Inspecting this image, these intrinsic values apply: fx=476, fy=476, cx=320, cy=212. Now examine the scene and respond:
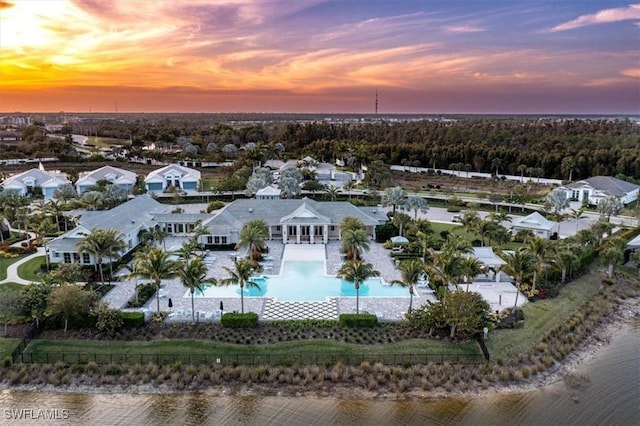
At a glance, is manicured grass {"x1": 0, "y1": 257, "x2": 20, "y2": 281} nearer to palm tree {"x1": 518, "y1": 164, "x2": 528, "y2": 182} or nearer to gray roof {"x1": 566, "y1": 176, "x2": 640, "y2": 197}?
gray roof {"x1": 566, "y1": 176, "x2": 640, "y2": 197}

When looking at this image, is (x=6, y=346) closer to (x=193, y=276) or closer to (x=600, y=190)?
(x=193, y=276)

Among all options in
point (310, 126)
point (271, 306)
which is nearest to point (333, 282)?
point (271, 306)

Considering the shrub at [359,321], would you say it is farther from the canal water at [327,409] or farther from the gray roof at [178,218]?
the gray roof at [178,218]

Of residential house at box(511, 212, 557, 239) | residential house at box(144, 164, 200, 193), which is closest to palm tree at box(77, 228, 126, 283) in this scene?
residential house at box(511, 212, 557, 239)

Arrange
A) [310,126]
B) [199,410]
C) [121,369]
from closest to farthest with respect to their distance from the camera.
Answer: [199,410]
[121,369]
[310,126]

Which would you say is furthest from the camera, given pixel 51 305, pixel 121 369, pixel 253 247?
pixel 253 247

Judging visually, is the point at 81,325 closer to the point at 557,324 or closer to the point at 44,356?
the point at 44,356

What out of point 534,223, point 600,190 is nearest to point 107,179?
point 534,223
